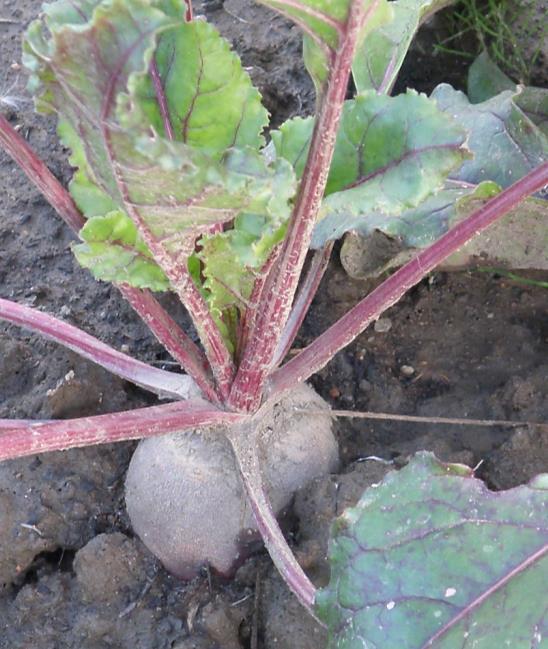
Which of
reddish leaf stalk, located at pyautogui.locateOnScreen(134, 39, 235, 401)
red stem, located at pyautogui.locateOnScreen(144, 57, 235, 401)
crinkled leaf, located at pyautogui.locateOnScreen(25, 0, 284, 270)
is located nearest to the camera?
crinkled leaf, located at pyautogui.locateOnScreen(25, 0, 284, 270)

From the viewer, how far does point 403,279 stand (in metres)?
1.15

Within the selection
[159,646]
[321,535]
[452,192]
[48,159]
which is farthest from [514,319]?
[48,159]

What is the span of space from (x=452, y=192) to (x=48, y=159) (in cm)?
92

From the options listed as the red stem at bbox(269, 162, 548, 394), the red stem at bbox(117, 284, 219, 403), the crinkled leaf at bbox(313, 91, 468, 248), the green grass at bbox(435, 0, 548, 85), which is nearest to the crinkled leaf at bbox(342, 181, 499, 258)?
the red stem at bbox(269, 162, 548, 394)

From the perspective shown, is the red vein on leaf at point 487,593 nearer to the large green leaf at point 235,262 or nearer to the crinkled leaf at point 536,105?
the large green leaf at point 235,262

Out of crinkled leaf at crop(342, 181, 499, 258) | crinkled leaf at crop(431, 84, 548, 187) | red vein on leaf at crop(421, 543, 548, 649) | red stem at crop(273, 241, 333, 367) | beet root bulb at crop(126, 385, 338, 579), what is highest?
crinkled leaf at crop(342, 181, 499, 258)

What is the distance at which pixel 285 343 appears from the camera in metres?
1.29

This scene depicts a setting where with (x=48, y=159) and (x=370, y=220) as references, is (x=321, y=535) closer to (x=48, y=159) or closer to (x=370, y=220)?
(x=370, y=220)

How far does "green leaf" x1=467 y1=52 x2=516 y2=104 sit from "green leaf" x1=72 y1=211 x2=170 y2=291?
0.85 meters

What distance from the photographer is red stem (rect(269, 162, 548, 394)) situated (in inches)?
43.0

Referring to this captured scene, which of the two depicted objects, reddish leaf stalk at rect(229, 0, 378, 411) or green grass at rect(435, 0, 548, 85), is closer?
reddish leaf stalk at rect(229, 0, 378, 411)

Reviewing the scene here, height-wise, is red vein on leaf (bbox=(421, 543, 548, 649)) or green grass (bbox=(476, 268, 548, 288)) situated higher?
red vein on leaf (bbox=(421, 543, 548, 649))

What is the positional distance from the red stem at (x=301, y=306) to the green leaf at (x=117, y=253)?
9.1 inches

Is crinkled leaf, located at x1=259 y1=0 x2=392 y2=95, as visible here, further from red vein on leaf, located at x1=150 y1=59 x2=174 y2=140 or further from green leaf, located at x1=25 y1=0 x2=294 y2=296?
red vein on leaf, located at x1=150 y1=59 x2=174 y2=140
